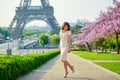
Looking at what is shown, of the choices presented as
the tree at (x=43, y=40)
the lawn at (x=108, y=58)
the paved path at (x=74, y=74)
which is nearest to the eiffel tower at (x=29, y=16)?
the tree at (x=43, y=40)

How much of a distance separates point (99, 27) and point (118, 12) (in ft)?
39.5

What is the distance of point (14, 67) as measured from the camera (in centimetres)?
1343

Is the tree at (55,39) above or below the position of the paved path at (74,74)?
above

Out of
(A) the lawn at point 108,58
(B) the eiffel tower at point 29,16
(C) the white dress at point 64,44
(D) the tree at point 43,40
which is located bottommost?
(A) the lawn at point 108,58

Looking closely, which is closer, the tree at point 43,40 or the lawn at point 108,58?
the lawn at point 108,58

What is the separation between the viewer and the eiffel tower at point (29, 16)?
11088cm

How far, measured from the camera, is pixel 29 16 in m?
117

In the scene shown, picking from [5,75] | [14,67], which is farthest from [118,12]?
[5,75]

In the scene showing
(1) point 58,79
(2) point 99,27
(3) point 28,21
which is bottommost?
(1) point 58,79

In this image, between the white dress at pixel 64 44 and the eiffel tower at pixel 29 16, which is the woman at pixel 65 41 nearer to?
the white dress at pixel 64 44

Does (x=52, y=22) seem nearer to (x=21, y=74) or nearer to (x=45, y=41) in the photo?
(x=45, y=41)

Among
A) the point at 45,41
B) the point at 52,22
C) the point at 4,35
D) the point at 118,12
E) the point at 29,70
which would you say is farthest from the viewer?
the point at 4,35

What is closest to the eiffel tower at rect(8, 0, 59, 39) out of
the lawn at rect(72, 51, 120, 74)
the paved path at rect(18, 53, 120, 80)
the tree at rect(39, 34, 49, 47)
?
the tree at rect(39, 34, 49, 47)

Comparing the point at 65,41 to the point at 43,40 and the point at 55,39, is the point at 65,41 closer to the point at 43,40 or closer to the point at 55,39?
the point at 55,39
